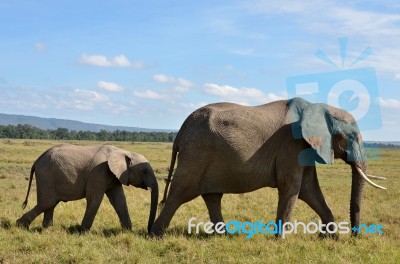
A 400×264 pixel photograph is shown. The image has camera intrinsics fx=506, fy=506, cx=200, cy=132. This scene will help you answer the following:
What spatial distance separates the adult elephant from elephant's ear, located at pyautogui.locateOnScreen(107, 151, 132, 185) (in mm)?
1176

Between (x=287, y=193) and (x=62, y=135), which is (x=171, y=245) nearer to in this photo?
(x=287, y=193)

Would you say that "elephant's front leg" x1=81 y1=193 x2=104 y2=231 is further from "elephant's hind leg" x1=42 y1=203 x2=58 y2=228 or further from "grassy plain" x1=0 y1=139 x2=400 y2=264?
"elephant's hind leg" x1=42 y1=203 x2=58 y2=228

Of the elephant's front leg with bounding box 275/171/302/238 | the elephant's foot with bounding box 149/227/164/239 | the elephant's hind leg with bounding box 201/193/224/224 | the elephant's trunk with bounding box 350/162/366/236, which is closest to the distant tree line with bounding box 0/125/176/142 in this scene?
the elephant's hind leg with bounding box 201/193/224/224

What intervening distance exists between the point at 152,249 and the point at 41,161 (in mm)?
3747

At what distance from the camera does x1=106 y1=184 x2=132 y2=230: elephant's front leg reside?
418 inches

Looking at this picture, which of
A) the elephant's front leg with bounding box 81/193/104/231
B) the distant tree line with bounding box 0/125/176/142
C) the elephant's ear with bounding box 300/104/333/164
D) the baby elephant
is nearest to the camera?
the elephant's ear with bounding box 300/104/333/164

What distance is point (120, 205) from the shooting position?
10.7m

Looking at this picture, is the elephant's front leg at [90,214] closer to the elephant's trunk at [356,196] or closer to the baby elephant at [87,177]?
the baby elephant at [87,177]

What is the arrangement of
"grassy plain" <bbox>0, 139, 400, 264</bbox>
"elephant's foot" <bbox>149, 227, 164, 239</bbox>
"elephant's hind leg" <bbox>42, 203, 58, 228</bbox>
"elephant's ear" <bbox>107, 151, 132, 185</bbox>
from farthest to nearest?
"elephant's hind leg" <bbox>42, 203, 58, 228</bbox>
"elephant's ear" <bbox>107, 151, 132, 185</bbox>
"elephant's foot" <bbox>149, 227, 164, 239</bbox>
"grassy plain" <bbox>0, 139, 400, 264</bbox>

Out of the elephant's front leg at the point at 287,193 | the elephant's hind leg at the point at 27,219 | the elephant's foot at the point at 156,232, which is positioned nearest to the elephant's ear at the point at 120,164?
the elephant's foot at the point at 156,232

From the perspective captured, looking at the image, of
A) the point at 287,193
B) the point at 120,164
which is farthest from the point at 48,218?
the point at 287,193

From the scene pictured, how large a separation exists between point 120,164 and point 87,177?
29.9 inches

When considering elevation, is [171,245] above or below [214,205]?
below

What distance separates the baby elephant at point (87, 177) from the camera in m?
10.4
